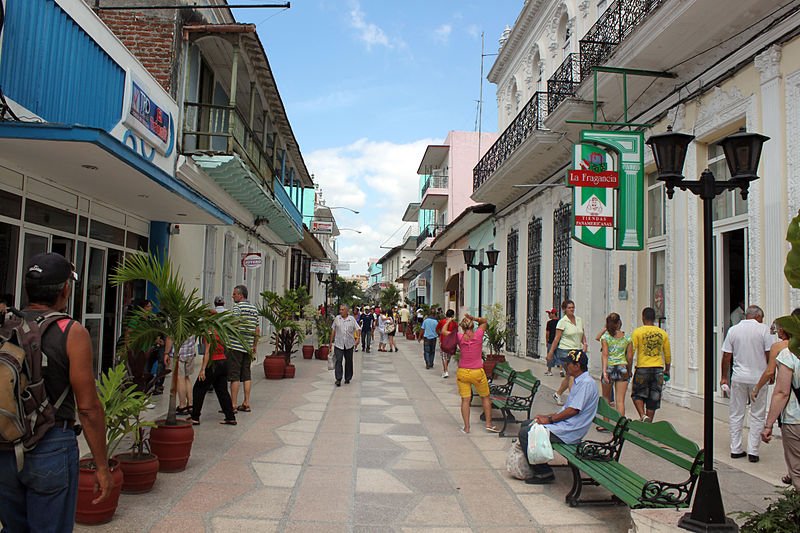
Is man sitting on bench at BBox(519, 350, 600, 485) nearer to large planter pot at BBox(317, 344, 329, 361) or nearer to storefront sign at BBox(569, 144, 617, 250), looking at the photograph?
storefront sign at BBox(569, 144, 617, 250)

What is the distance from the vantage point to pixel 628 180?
10.0 metres

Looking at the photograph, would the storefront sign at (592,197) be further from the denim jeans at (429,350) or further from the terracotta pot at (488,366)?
the denim jeans at (429,350)

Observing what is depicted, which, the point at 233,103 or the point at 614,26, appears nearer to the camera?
the point at 614,26

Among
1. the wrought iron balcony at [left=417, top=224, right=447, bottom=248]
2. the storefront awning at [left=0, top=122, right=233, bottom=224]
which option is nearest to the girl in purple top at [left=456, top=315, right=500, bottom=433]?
the storefront awning at [left=0, top=122, right=233, bottom=224]

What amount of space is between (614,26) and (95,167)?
8.61m

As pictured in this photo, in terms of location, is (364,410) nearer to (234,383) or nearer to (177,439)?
(234,383)

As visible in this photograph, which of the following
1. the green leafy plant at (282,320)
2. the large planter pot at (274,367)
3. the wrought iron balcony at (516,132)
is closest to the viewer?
the large planter pot at (274,367)

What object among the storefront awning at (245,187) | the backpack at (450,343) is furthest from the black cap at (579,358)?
the storefront awning at (245,187)

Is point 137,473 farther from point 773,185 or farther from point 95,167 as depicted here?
point 773,185

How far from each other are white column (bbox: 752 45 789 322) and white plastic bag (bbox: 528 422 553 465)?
147 inches

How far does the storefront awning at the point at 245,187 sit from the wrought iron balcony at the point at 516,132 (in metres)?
6.42

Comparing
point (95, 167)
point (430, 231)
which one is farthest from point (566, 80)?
point (430, 231)

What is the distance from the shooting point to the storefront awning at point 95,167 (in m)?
5.82

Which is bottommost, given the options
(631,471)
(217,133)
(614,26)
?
(631,471)
